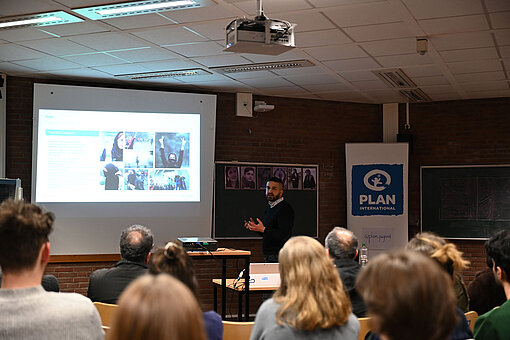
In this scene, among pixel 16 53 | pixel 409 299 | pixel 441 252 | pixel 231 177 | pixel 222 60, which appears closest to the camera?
pixel 409 299

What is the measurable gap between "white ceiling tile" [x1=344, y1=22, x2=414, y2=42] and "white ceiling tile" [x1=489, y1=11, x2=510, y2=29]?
0.70 metres

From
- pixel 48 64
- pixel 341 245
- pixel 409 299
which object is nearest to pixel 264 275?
pixel 341 245

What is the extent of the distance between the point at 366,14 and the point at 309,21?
49 cm

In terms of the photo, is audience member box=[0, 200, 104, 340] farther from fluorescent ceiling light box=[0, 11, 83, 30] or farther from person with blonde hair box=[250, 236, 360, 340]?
fluorescent ceiling light box=[0, 11, 83, 30]

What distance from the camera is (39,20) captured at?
503 cm

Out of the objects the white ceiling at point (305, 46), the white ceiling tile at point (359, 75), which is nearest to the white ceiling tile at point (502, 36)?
the white ceiling at point (305, 46)

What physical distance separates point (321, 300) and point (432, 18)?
Result: 3.26 metres

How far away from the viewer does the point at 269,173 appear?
8.43m

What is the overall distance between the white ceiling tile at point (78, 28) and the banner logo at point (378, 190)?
4.72 meters

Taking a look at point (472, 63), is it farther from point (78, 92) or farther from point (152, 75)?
point (78, 92)

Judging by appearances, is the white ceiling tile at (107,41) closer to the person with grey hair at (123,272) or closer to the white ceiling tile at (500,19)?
the person with grey hair at (123,272)

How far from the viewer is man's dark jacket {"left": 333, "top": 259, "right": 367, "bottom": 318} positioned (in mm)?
3523

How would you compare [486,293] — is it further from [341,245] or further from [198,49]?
[198,49]

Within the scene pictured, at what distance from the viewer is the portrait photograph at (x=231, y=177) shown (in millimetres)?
8211
